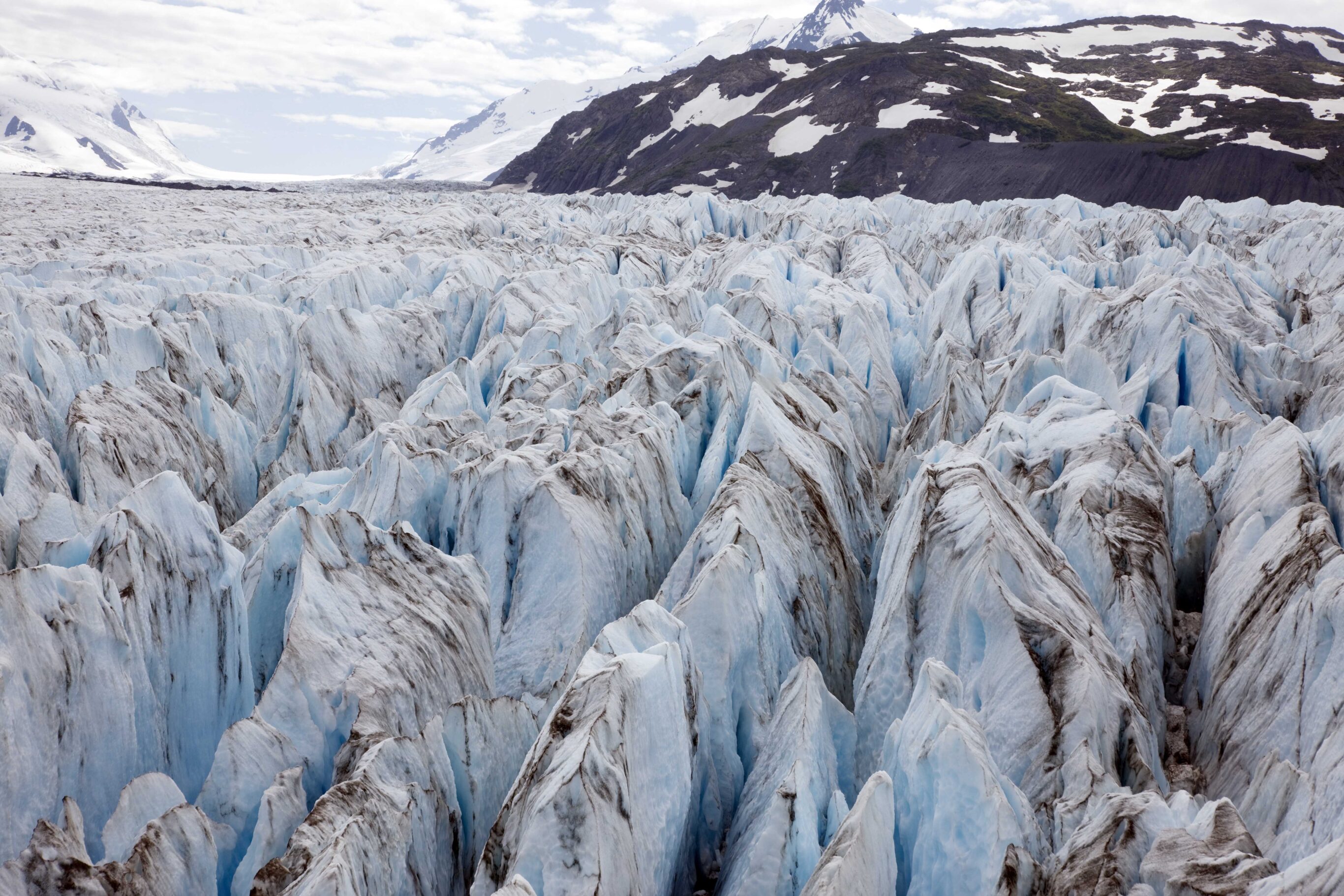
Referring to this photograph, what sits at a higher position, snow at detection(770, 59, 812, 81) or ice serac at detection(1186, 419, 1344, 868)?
snow at detection(770, 59, 812, 81)

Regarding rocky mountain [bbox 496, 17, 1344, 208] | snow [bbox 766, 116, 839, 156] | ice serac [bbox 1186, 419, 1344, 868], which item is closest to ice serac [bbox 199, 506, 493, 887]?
ice serac [bbox 1186, 419, 1344, 868]

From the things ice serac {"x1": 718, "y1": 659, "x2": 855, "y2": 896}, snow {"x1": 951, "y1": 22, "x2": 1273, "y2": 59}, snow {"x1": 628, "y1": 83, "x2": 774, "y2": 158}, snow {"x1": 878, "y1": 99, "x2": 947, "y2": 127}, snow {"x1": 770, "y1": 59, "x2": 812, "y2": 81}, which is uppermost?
snow {"x1": 951, "y1": 22, "x2": 1273, "y2": 59}

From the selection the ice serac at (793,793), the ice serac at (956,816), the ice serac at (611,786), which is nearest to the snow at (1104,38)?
the ice serac at (793,793)

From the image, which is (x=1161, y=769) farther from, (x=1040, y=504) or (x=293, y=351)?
(x=293, y=351)

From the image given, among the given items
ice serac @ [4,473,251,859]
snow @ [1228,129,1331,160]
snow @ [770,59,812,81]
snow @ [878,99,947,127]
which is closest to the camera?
ice serac @ [4,473,251,859]

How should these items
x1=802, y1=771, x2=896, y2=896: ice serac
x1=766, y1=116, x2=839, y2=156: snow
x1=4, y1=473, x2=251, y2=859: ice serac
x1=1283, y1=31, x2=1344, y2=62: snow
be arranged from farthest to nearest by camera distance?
x1=1283, y1=31, x2=1344, y2=62: snow, x1=766, y1=116, x2=839, y2=156: snow, x1=4, y1=473, x2=251, y2=859: ice serac, x1=802, y1=771, x2=896, y2=896: ice serac

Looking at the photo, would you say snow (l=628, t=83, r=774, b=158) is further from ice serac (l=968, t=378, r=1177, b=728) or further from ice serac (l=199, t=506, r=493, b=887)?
ice serac (l=199, t=506, r=493, b=887)

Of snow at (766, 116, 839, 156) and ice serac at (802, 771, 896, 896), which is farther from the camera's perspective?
snow at (766, 116, 839, 156)

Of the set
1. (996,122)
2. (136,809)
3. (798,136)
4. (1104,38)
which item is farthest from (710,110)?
(136,809)
